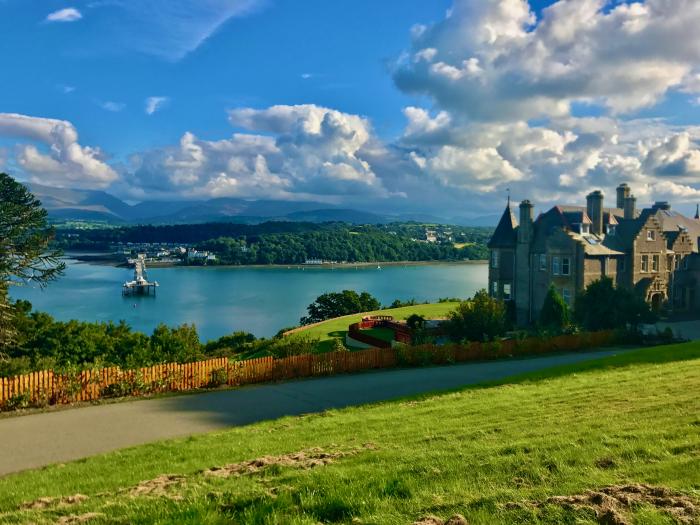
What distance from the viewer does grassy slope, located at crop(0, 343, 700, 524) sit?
6.09 meters

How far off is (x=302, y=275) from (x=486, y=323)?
11488 centimetres

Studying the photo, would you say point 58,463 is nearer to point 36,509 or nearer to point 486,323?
point 36,509

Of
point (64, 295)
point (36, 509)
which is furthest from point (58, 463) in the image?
point (64, 295)

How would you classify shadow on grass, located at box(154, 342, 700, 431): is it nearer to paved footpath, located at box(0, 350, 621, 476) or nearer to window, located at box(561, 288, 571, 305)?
paved footpath, located at box(0, 350, 621, 476)

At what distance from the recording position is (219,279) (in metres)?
131

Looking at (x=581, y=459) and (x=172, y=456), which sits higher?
(x=581, y=459)

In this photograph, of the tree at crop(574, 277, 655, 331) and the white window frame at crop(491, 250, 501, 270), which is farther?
the white window frame at crop(491, 250, 501, 270)

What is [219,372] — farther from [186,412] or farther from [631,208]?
[631,208]

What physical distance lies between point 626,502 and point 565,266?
37970 mm

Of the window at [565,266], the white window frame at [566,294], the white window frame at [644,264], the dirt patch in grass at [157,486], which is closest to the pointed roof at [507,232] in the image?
the window at [565,266]

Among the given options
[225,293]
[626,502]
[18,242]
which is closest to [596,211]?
[18,242]

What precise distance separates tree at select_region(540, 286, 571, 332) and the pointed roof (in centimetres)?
1006

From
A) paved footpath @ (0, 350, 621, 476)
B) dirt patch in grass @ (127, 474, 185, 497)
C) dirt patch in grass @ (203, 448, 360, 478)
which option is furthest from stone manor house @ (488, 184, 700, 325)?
dirt patch in grass @ (127, 474, 185, 497)

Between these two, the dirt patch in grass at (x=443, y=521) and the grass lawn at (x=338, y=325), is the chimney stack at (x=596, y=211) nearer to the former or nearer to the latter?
the grass lawn at (x=338, y=325)
